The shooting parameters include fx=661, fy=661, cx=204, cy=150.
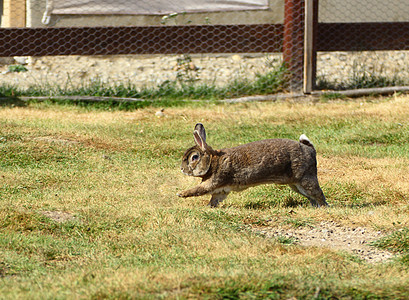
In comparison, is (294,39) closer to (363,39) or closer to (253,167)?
(363,39)

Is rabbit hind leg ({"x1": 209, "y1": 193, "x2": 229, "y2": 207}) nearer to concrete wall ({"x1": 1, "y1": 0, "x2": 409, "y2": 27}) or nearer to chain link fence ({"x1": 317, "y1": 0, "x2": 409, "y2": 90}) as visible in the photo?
chain link fence ({"x1": 317, "y1": 0, "x2": 409, "y2": 90})

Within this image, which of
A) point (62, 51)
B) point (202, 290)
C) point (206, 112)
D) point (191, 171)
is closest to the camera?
point (202, 290)

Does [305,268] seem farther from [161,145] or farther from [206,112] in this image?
[206,112]

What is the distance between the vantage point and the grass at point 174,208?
3.38 m

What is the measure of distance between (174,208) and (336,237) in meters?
1.29

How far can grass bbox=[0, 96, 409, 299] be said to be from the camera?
3377 millimetres

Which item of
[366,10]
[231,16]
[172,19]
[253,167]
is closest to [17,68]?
[172,19]

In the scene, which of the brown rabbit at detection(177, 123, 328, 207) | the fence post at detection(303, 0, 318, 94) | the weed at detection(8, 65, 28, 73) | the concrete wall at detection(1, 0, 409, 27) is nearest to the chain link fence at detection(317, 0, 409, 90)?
the concrete wall at detection(1, 0, 409, 27)

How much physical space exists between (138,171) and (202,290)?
11.4 feet

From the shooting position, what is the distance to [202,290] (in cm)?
321

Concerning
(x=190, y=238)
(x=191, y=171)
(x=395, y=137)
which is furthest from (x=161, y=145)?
(x=190, y=238)

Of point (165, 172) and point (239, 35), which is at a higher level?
point (239, 35)

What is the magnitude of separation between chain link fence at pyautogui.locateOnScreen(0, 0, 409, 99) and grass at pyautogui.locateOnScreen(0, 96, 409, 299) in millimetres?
791

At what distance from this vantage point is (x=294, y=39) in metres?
9.91
